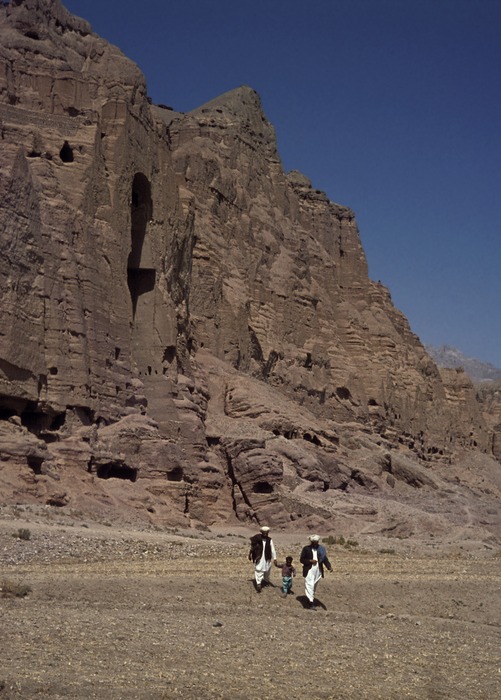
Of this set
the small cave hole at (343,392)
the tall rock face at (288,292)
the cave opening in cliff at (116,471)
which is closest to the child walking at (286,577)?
the cave opening in cliff at (116,471)

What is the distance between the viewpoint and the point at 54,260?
2958 cm

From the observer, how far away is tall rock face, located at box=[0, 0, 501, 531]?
93.3 feet

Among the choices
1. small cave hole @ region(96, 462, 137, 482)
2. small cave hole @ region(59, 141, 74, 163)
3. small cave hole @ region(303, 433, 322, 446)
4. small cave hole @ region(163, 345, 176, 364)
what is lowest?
small cave hole @ region(96, 462, 137, 482)

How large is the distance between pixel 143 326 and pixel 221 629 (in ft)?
78.6

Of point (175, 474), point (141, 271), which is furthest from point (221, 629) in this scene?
point (141, 271)

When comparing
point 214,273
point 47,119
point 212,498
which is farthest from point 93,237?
point 214,273

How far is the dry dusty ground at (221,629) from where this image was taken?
10047mm

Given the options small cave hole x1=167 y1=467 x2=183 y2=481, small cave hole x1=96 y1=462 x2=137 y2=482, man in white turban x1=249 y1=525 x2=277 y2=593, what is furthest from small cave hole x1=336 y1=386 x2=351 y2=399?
man in white turban x1=249 y1=525 x2=277 y2=593

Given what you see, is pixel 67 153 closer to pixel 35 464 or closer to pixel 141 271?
pixel 141 271

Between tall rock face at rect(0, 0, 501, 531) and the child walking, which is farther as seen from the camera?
tall rock face at rect(0, 0, 501, 531)

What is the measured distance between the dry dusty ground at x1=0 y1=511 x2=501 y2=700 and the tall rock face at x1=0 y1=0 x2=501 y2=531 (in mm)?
8624

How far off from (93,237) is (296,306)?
2488 cm

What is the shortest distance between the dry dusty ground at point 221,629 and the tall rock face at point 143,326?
862 cm

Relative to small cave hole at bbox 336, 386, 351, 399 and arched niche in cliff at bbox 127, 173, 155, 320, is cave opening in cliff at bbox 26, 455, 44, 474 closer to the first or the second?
arched niche in cliff at bbox 127, 173, 155, 320
